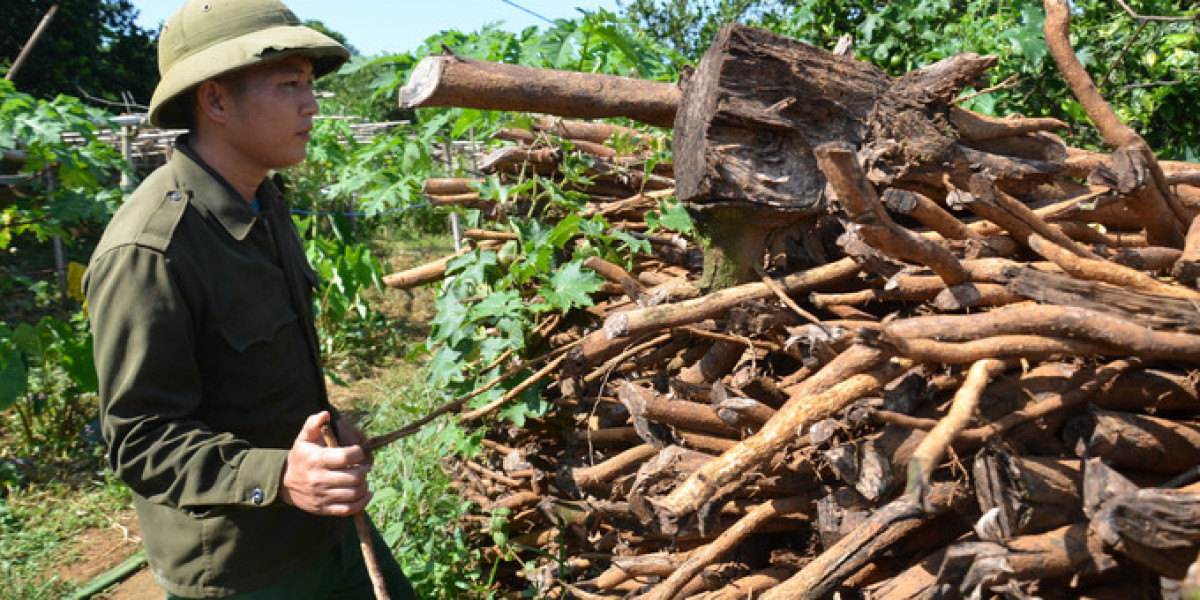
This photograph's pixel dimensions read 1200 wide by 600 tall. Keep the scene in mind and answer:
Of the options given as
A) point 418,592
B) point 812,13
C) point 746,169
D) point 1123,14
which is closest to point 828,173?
point 746,169

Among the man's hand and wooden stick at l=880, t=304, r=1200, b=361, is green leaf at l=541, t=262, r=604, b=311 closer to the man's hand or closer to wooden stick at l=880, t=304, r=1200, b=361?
the man's hand

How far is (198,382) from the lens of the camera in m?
2.02

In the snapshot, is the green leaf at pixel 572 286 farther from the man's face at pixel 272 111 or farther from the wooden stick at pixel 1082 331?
the wooden stick at pixel 1082 331

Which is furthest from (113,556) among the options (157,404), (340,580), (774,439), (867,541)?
(867,541)

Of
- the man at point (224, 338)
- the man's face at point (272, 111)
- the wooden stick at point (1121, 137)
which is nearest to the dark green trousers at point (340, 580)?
the man at point (224, 338)

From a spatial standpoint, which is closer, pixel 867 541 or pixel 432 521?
pixel 867 541

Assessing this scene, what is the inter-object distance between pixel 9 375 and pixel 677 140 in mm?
4295

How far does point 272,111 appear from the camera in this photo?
2178 millimetres

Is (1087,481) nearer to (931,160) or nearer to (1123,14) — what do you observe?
(931,160)

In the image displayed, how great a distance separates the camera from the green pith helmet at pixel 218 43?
2.10m

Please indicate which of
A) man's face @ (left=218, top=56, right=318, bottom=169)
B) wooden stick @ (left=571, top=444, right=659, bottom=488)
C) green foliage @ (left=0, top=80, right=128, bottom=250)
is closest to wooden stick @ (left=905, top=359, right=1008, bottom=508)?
wooden stick @ (left=571, top=444, right=659, bottom=488)

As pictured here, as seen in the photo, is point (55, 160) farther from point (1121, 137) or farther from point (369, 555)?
point (1121, 137)

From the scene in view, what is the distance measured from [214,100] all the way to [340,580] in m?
1.32

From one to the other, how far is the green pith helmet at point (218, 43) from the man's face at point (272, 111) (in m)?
0.06
